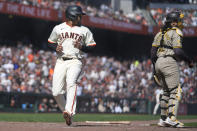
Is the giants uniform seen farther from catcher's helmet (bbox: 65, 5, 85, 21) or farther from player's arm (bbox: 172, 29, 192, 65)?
player's arm (bbox: 172, 29, 192, 65)

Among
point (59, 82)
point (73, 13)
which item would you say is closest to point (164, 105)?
point (59, 82)

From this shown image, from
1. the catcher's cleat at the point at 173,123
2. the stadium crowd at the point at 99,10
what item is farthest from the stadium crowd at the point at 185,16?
the catcher's cleat at the point at 173,123

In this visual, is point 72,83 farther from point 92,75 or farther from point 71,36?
point 92,75

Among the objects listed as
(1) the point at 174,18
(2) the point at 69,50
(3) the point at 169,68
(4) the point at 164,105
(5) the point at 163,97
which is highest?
(1) the point at 174,18

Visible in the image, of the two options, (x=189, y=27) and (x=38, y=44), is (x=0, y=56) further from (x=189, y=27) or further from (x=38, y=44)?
(x=189, y=27)

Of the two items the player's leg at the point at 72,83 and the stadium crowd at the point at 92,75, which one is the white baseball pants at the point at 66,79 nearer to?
the player's leg at the point at 72,83
